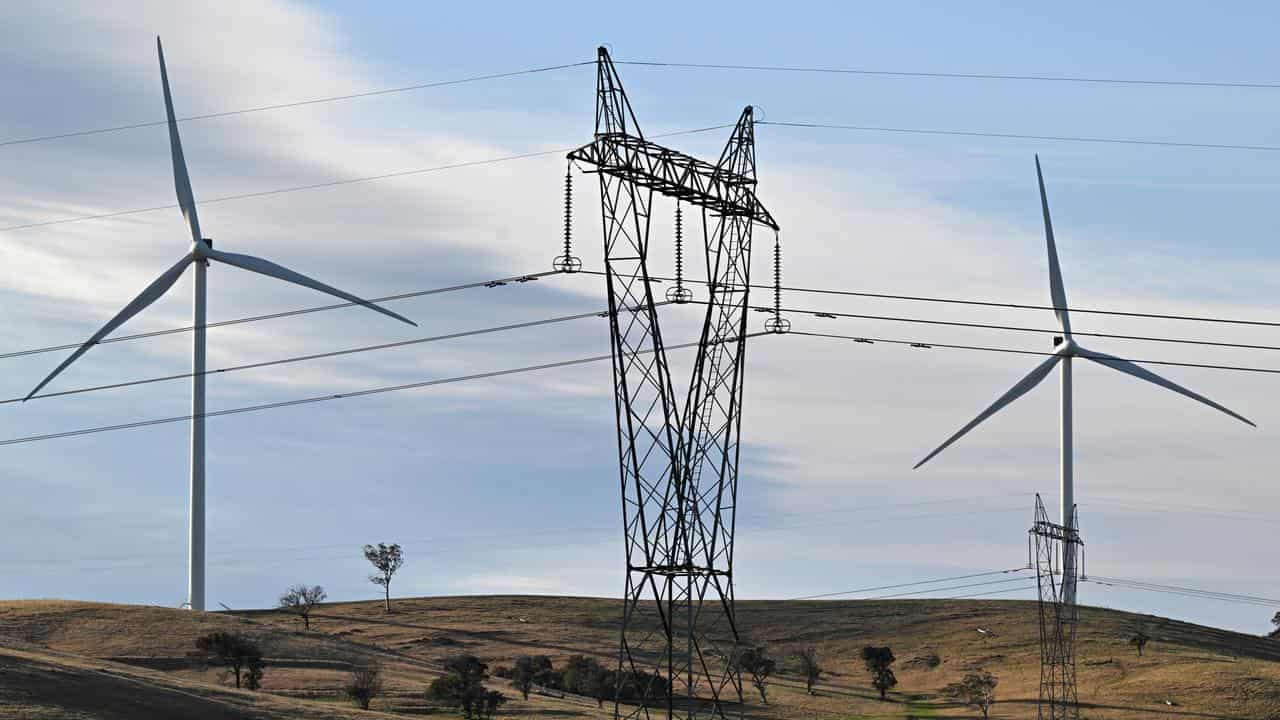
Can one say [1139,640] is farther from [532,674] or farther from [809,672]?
[532,674]

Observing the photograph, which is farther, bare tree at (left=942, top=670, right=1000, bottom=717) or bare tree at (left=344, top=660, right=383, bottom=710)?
bare tree at (left=942, top=670, right=1000, bottom=717)

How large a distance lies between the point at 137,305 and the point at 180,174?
14441 mm

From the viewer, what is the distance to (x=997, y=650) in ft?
473

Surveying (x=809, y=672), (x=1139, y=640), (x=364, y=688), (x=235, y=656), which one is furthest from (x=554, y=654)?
(x=1139, y=640)

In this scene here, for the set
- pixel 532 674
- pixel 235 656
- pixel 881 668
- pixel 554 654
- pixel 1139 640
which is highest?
pixel 235 656

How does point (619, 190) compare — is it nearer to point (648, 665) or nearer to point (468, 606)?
point (648, 665)

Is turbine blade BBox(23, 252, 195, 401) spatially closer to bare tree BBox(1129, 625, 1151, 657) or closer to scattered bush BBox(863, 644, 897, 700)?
scattered bush BBox(863, 644, 897, 700)

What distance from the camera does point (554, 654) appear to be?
143125 millimetres

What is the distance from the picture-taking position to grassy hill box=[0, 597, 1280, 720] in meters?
75.1

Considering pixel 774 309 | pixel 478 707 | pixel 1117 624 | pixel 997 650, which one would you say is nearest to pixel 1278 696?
pixel 997 650

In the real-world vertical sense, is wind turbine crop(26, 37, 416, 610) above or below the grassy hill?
above

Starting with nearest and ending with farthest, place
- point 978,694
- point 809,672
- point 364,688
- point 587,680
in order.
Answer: point 364,688 → point 978,694 → point 587,680 → point 809,672

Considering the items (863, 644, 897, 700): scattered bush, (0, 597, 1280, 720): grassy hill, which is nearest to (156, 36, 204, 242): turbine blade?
(0, 597, 1280, 720): grassy hill

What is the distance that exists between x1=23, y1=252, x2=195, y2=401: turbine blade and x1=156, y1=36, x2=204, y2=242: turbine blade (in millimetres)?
3131
